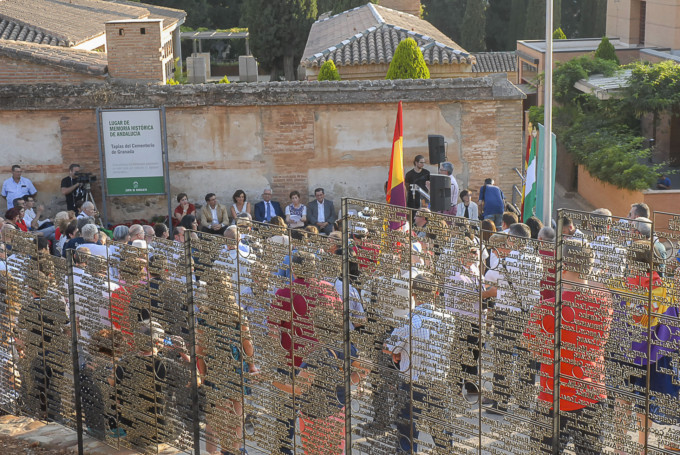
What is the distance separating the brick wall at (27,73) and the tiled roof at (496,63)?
34716 mm

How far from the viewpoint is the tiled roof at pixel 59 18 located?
2698 cm

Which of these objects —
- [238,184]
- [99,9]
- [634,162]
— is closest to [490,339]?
[238,184]

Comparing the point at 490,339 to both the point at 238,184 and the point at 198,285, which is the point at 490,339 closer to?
the point at 198,285

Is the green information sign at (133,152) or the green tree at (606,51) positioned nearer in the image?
the green information sign at (133,152)

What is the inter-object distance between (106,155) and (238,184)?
222 centimetres

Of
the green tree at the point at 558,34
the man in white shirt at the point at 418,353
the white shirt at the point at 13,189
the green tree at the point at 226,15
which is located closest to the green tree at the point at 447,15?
the green tree at the point at 226,15

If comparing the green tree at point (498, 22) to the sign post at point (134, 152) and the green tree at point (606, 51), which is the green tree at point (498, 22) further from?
the sign post at point (134, 152)

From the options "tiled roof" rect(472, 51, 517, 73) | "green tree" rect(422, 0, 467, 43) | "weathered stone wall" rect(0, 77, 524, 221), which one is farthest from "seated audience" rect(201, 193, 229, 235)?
"green tree" rect(422, 0, 467, 43)

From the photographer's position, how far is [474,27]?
5516 centimetres

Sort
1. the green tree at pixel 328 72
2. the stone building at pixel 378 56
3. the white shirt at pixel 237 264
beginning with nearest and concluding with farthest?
the white shirt at pixel 237 264 → the green tree at pixel 328 72 → the stone building at pixel 378 56

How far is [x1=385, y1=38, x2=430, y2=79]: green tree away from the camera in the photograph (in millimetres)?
18520

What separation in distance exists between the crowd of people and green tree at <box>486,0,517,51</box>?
54637mm

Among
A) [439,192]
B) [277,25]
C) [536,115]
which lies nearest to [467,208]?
[439,192]

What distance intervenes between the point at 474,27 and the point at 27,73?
40196mm
